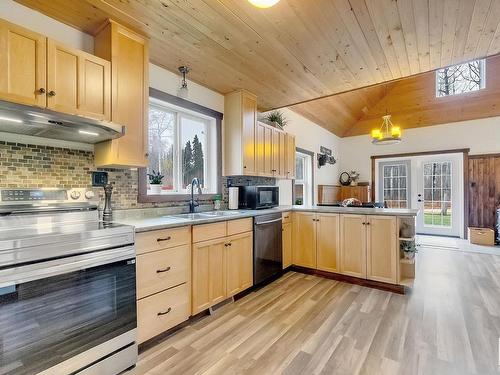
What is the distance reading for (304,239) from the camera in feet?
12.0

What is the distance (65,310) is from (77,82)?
4.82ft

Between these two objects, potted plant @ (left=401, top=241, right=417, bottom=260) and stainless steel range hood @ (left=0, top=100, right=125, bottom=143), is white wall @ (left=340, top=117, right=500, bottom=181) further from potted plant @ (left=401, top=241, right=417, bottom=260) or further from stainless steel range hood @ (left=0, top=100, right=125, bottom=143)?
stainless steel range hood @ (left=0, top=100, right=125, bottom=143)

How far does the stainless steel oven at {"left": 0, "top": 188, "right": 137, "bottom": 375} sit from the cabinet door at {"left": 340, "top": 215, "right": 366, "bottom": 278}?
250 cm

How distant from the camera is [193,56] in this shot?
8.42 feet

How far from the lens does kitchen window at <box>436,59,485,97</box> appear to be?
5859mm

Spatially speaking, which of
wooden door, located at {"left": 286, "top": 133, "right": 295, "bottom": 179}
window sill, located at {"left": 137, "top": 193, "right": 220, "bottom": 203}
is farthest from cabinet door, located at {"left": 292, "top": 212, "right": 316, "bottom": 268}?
window sill, located at {"left": 137, "top": 193, "right": 220, "bottom": 203}

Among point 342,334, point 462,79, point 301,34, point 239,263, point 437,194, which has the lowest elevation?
point 342,334

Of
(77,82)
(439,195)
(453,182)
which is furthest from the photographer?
(439,195)

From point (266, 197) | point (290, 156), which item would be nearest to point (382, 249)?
point (266, 197)

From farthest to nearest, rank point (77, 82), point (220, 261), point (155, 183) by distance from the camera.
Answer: point (155, 183)
point (220, 261)
point (77, 82)

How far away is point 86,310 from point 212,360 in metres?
0.90

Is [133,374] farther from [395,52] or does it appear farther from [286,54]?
[395,52]

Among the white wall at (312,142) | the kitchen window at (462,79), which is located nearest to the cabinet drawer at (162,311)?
the white wall at (312,142)

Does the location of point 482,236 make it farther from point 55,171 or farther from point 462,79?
point 55,171
